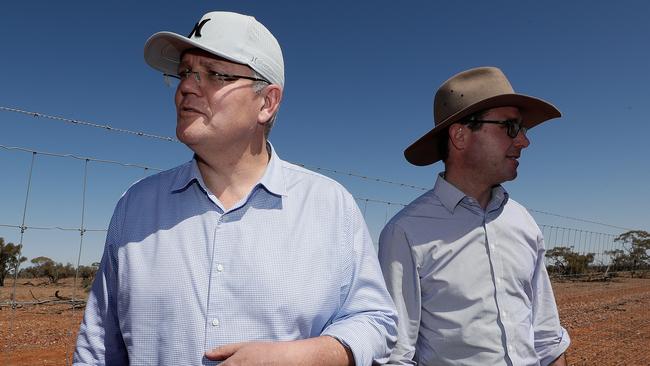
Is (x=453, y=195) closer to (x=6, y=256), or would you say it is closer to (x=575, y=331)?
(x=575, y=331)

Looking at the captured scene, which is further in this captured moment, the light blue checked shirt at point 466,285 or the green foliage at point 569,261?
the green foliage at point 569,261

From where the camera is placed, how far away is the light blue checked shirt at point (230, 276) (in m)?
1.38

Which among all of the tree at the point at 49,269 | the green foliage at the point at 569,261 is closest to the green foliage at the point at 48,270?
the tree at the point at 49,269

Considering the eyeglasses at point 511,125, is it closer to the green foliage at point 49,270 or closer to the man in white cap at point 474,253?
the man in white cap at point 474,253

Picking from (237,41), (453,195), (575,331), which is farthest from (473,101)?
(575,331)

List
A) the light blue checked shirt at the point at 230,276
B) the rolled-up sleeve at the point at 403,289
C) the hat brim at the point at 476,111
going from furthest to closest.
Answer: the hat brim at the point at 476,111 → the rolled-up sleeve at the point at 403,289 → the light blue checked shirt at the point at 230,276

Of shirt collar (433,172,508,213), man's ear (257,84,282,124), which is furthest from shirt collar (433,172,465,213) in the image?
man's ear (257,84,282,124)

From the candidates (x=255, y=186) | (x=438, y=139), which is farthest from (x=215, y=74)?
(x=438, y=139)

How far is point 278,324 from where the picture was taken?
4.51 feet

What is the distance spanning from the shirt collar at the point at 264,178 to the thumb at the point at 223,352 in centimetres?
43

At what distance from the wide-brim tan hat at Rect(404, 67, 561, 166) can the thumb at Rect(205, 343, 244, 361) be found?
156cm

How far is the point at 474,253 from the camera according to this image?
2.29 metres

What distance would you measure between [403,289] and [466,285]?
0.83ft

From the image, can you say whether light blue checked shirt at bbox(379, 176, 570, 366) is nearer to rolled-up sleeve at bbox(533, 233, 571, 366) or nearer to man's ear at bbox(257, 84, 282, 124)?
rolled-up sleeve at bbox(533, 233, 571, 366)
